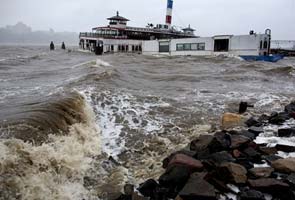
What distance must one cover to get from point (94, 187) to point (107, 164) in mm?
970

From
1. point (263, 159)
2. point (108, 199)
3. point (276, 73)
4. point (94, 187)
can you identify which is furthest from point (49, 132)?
point (276, 73)

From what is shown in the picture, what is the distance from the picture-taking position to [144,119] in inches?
368

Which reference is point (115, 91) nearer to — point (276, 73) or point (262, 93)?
point (262, 93)

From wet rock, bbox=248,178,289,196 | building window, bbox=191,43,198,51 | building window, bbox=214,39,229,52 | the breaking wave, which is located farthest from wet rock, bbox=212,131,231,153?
building window, bbox=191,43,198,51

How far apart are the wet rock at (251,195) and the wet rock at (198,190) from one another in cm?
41

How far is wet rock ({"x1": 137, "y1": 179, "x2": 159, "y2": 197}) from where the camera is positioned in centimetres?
483

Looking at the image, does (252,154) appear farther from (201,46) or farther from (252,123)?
(201,46)

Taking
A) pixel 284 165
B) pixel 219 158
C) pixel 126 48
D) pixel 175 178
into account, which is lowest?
pixel 175 178

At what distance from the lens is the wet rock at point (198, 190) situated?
4.27m

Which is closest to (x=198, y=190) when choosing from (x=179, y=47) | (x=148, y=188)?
(x=148, y=188)

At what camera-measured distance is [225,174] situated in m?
4.82

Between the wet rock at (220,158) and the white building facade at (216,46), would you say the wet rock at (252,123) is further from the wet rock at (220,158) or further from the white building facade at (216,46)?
the white building facade at (216,46)

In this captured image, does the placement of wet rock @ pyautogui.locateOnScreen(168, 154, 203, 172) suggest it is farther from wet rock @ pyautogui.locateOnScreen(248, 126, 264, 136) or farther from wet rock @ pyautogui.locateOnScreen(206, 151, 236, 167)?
wet rock @ pyautogui.locateOnScreen(248, 126, 264, 136)

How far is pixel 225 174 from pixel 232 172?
12cm
